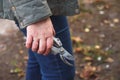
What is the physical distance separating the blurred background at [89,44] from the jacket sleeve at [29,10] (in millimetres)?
1591

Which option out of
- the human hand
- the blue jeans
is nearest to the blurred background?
the blue jeans

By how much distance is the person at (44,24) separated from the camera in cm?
156

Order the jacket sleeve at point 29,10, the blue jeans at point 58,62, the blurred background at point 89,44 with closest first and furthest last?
the jacket sleeve at point 29,10
the blue jeans at point 58,62
the blurred background at point 89,44

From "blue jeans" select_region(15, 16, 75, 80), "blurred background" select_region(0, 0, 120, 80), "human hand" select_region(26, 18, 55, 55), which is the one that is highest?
"human hand" select_region(26, 18, 55, 55)

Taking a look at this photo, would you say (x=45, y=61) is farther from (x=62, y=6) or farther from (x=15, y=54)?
(x=15, y=54)

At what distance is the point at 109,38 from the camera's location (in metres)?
3.59

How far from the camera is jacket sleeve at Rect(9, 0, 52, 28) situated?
1.55 metres

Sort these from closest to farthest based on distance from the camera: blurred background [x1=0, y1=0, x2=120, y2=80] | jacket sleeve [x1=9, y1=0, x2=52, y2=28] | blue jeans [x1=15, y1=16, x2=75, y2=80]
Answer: jacket sleeve [x1=9, y1=0, x2=52, y2=28] < blue jeans [x1=15, y1=16, x2=75, y2=80] < blurred background [x1=0, y1=0, x2=120, y2=80]

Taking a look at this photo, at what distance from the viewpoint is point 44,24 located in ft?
5.17

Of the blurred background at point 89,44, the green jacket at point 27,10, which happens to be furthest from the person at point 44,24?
the blurred background at point 89,44

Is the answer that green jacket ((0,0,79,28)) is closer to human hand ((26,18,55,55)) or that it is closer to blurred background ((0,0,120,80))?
human hand ((26,18,55,55))

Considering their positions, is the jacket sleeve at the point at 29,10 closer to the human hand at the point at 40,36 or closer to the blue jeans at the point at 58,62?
the human hand at the point at 40,36

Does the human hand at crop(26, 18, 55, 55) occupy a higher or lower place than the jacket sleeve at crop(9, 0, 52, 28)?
lower

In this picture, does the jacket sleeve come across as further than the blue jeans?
No
